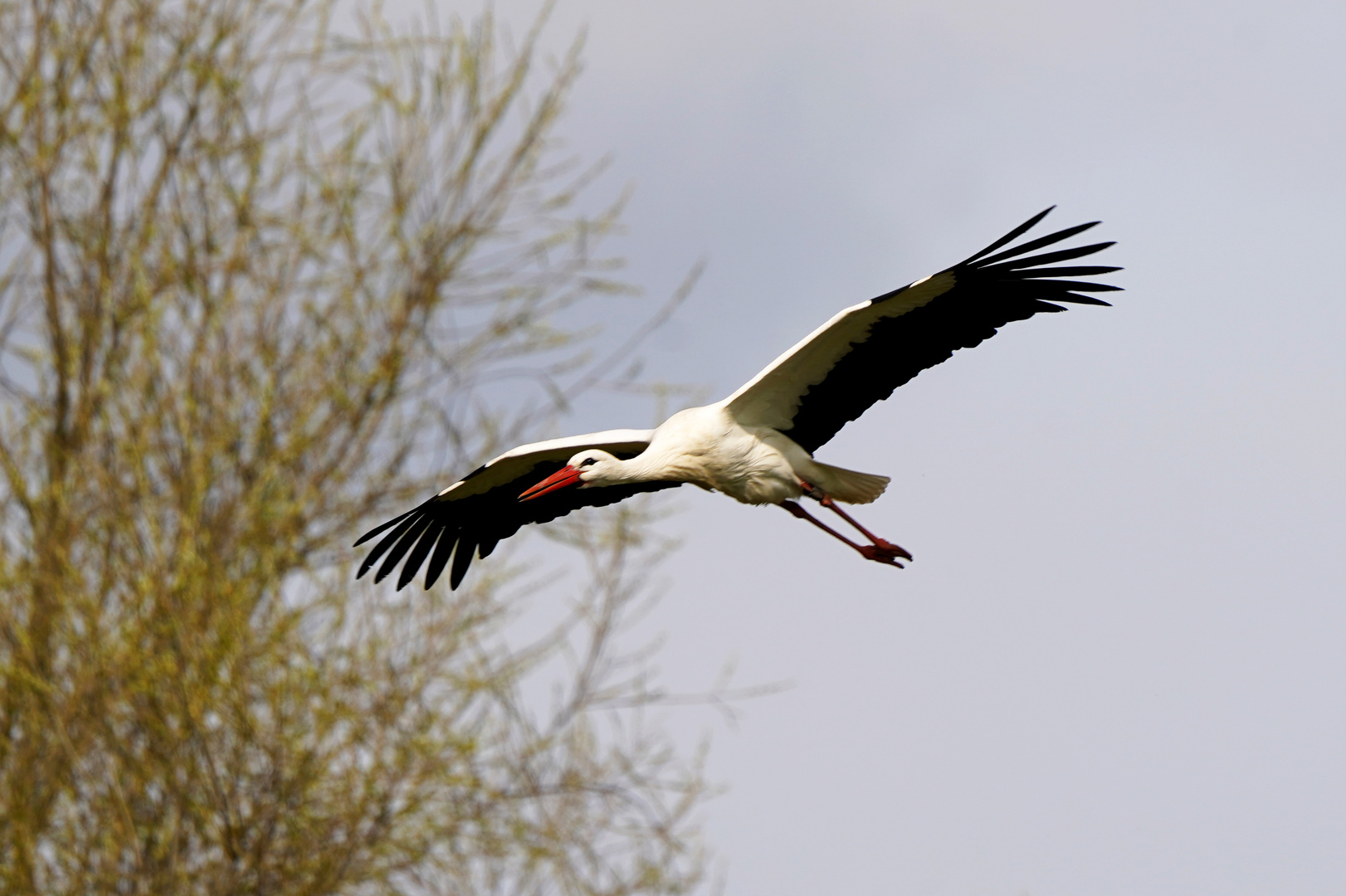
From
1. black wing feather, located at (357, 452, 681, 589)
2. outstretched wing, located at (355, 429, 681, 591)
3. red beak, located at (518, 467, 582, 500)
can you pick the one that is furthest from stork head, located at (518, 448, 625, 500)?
black wing feather, located at (357, 452, 681, 589)

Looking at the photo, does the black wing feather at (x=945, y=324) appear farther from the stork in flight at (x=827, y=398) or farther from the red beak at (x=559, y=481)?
the red beak at (x=559, y=481)

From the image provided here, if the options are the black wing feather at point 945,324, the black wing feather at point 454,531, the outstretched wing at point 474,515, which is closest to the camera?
the black wing feather at point 945,324

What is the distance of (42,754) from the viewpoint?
1109cm

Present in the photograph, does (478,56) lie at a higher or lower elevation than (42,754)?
higher

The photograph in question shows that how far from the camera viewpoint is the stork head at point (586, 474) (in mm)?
7352

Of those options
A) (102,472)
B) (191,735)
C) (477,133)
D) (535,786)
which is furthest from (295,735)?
(477,133)

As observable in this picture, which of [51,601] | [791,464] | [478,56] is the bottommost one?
[791,464]

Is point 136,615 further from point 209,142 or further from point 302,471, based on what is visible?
point 209,142

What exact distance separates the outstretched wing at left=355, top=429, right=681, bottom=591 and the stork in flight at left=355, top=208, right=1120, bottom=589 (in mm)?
462

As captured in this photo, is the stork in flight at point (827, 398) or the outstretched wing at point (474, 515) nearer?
the stork in flight at point (827, 398)

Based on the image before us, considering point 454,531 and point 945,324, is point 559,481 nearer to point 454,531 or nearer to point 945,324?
point 454,531

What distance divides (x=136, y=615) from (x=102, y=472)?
122cm

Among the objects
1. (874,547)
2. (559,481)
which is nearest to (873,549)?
(874,547)

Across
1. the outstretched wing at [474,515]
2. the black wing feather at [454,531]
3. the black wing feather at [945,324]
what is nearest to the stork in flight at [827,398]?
the black wing feather at [945,324]
